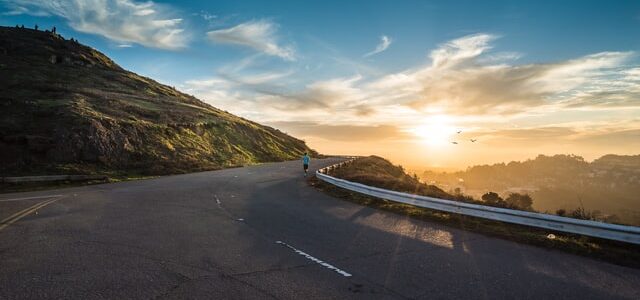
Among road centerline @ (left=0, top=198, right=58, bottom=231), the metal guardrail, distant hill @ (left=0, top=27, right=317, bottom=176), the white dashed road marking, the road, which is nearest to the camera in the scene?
the road

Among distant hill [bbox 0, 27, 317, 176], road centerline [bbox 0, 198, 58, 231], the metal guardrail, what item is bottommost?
road centerline [bbox 0, 198, 58, 231]

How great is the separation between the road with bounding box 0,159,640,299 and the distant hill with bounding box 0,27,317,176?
719 inches

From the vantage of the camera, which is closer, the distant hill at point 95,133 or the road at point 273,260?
the road at point 273,260

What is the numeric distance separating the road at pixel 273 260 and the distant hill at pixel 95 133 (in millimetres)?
18252

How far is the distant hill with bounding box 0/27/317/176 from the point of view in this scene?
28.6m

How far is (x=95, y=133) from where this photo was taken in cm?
3212

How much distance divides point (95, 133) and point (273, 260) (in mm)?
30708

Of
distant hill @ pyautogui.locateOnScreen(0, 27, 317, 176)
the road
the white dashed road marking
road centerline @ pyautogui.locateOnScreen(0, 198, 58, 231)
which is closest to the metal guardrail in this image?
the road

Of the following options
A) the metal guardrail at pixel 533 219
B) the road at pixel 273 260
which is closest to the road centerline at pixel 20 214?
the road at pixel 273 260

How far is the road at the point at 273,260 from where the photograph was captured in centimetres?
596

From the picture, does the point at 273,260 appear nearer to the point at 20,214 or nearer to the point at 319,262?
the point at 319,262

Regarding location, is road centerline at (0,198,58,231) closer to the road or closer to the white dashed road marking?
the road

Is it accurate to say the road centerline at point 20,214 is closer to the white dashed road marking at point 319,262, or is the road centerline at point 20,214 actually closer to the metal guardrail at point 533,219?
the white dashed road marking at point 319,262

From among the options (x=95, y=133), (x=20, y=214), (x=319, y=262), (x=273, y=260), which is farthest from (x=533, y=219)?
(x=95, y=133)
